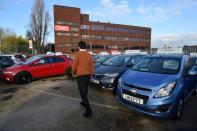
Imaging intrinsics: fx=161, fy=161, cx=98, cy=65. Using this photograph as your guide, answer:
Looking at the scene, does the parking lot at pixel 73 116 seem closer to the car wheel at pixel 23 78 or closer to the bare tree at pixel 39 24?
the car wheel at pixel 23 78

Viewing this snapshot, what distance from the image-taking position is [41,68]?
9141 mm

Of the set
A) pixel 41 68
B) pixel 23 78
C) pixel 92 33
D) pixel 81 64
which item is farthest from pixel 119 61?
pixel 92 33

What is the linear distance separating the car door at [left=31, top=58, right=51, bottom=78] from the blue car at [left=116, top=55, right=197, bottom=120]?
237 inches

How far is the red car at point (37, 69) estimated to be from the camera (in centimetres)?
821

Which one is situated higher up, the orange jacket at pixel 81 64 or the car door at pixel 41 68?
the orange jacket at pixel 81 64

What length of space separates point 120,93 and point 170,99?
124 cm

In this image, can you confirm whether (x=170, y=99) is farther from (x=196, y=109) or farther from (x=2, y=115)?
(x=2, y=115)

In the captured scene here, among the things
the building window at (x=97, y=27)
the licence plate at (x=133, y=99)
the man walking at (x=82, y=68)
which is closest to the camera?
the licence plate at (x=133, y=99)

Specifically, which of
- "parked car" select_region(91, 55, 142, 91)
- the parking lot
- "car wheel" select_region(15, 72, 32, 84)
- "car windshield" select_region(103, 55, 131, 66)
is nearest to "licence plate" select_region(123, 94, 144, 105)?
the parking lot

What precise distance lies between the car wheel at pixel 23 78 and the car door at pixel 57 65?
4.87 ft

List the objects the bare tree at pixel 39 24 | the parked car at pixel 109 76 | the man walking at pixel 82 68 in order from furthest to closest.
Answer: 1. the bare tree at pixel 39 24
2. the parked car at pixel 109 76
3. the man walking at pixel 82 68

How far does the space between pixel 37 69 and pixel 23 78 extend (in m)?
0.87

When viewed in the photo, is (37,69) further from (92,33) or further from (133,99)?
(92,33)

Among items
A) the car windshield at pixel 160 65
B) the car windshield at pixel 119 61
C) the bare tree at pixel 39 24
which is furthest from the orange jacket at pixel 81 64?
the bare tree at pixel 39 24
